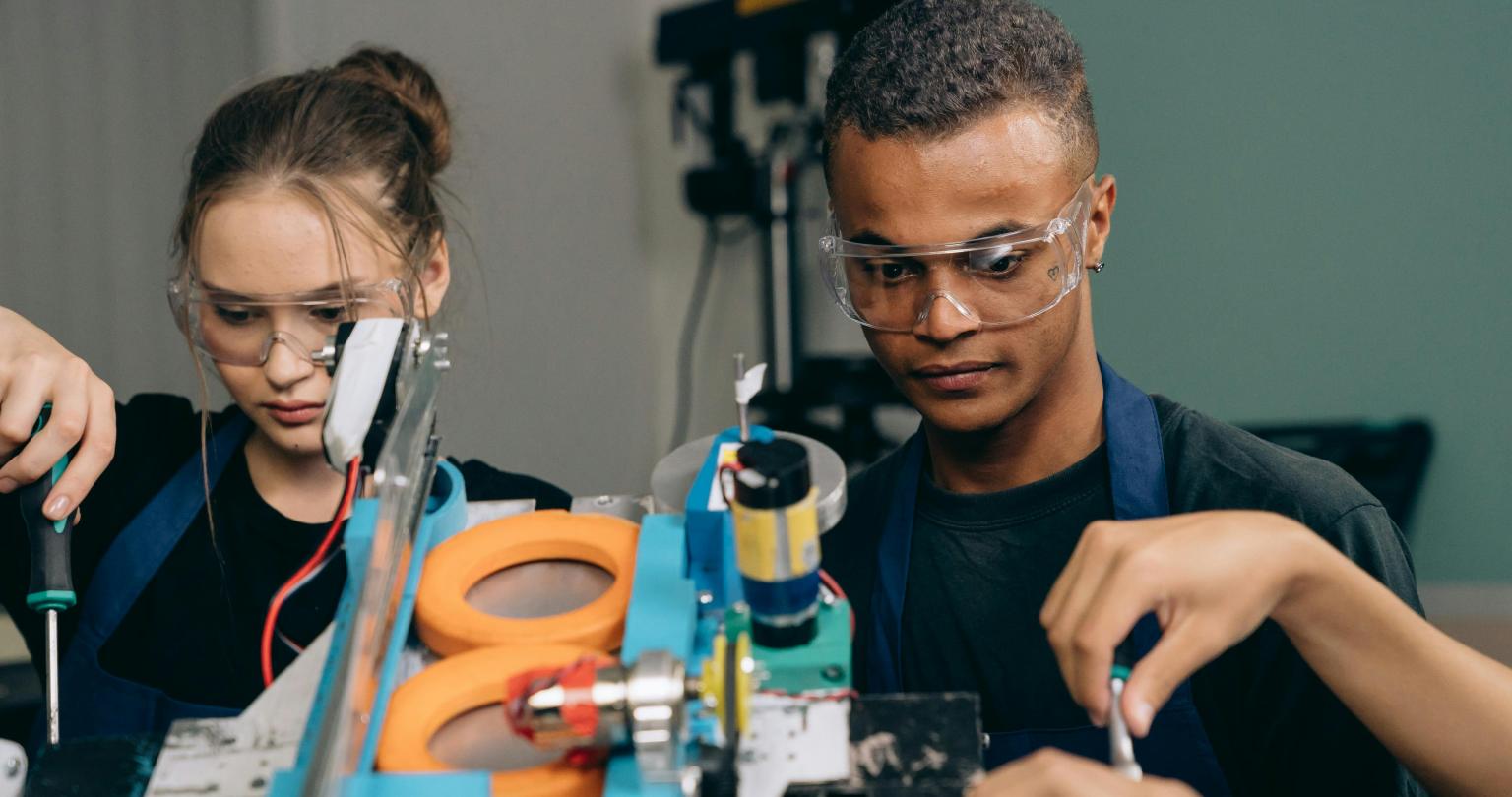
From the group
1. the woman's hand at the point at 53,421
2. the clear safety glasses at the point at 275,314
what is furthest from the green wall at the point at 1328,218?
the woman's hand at the point at 53,421

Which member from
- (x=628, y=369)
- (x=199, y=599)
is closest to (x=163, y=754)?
(x=199, y=599)

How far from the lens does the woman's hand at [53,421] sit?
121 centimetres

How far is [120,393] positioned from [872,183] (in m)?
2.18

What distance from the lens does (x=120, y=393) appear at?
282 centimetres

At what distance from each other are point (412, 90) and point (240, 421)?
537mm

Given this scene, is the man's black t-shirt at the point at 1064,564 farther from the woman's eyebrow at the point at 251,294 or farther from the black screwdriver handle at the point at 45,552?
the black screwdriver handle at the point at 45,552

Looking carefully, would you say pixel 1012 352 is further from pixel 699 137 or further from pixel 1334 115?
pixel 699 137

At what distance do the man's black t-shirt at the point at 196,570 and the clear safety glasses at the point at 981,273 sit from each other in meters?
0.52

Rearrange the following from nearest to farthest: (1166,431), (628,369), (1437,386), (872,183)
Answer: (872,183), (1166,431), (1437,386), (628,369)

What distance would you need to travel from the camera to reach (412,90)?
5.90ft

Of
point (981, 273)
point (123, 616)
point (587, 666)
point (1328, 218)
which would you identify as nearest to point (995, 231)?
point (981, 273)

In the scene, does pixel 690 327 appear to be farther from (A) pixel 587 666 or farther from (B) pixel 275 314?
(A) pixel 587 666

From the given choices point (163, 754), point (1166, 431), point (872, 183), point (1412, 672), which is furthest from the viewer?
point (1166, 431)

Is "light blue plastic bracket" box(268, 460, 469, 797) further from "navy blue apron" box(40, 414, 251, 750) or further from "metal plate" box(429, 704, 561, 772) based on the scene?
"navy blue apron" box(40, 414, 251, 750)
